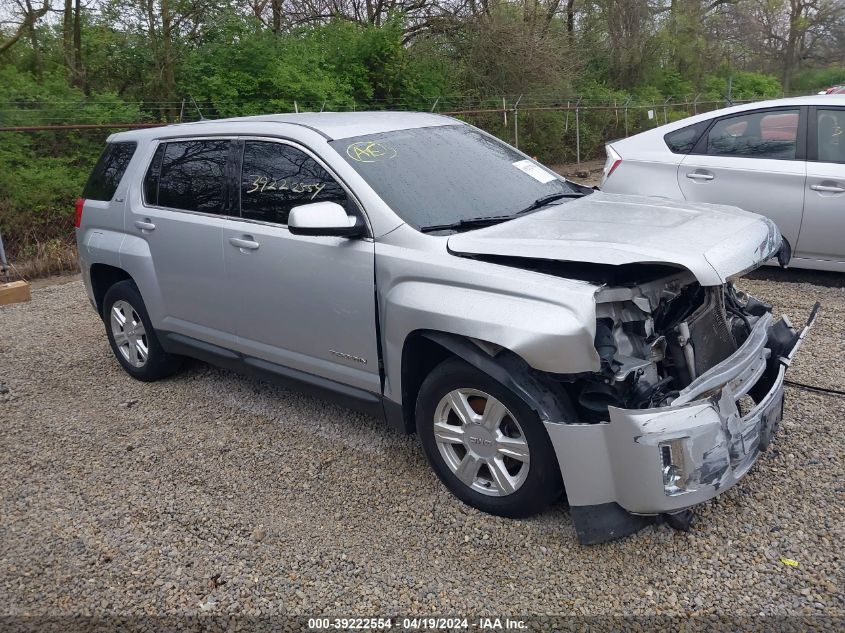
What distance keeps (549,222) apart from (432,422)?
112cm

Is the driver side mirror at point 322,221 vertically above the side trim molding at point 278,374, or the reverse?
the driver side mirror at point 322,221

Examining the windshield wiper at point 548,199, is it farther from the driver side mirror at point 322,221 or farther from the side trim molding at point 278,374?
the side trim molding at point 278,374

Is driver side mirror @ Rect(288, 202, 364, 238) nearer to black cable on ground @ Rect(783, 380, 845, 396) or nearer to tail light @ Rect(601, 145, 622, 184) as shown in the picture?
black cable on ground @ Rect(783, 380, 845, 396)

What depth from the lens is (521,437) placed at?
10.6ft

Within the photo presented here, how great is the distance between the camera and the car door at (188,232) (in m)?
4.48

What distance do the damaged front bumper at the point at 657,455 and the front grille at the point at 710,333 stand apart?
0.11 m

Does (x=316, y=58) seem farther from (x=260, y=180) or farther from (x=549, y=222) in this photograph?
(x=549, y=222)

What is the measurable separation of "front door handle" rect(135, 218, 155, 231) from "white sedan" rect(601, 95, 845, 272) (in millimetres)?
4132

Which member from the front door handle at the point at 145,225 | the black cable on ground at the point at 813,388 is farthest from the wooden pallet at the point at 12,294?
the black cable on ground at the point at 813,388

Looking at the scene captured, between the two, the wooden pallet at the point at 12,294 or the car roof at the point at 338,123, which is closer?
the car roof at the point at 338,123

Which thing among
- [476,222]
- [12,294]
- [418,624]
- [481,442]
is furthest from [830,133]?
[12,294]

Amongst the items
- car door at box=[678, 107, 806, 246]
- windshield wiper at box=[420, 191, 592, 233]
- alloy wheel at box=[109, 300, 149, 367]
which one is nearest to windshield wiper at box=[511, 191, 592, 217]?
windshield wiper at box=[420, 191, 592, 233]

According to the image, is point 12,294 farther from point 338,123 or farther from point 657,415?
point 657,415

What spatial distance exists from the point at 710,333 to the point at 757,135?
12.4 feet
